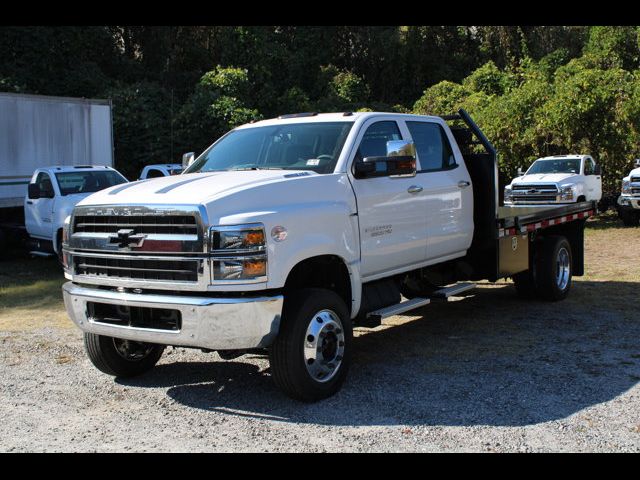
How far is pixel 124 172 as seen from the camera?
1029 inches

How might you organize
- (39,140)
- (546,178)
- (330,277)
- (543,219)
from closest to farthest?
1. (330,277)
2. (543,219)
3. (39,140)
4. (546,178)

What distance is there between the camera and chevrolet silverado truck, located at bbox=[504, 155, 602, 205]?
62.8 ft

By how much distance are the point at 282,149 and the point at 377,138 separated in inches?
33.9

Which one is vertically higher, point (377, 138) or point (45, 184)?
point (377, 138)

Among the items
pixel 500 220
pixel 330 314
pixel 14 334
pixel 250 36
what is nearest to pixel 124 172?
pixel 250 36

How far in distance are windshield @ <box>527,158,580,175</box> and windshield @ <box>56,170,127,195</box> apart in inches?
439

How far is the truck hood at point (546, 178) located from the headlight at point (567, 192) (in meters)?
0.19

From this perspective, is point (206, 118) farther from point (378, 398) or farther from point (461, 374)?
point (378, 398)

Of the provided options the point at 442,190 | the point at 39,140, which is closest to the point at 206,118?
the point at 39,140

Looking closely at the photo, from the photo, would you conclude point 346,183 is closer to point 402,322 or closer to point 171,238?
point 171,238

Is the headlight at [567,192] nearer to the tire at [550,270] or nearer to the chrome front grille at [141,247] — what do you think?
the tire at [550,270]

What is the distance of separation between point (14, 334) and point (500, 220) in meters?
5.50

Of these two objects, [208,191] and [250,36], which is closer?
[208,191]

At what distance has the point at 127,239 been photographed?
5.65 m
